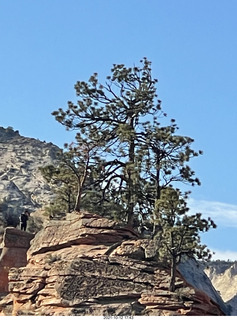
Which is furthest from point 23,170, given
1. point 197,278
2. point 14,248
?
point 14,248

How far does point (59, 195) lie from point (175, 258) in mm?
11841

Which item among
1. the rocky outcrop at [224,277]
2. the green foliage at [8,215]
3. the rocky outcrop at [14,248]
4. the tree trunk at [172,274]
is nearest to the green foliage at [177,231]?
the tree trunk at [172,274]

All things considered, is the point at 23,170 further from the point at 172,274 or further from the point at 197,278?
the point at 172,274

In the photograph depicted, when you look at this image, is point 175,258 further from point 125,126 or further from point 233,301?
point 233,301

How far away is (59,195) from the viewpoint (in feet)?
117

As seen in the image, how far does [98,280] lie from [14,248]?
1095cm

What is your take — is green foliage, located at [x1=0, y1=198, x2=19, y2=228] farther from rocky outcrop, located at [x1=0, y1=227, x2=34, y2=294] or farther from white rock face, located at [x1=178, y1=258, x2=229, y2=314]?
white rock face, located at [x1=178, y1=258, x2=229, y2=314]

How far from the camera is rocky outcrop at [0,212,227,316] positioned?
23.8 metres

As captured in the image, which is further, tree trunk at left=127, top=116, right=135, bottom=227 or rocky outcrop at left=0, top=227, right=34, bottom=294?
rocky outcrop at left=0, top=227, right=34, bottom=294

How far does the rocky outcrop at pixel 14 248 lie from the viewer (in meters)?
34.5

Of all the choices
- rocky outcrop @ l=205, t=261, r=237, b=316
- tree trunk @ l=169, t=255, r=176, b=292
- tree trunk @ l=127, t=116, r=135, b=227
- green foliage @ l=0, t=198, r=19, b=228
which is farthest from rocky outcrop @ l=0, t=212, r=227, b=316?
rocky outcrop @ l=205, t=261, r=237, b=316

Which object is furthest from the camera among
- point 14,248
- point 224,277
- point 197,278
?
point 224,277

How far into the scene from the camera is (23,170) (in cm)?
7512

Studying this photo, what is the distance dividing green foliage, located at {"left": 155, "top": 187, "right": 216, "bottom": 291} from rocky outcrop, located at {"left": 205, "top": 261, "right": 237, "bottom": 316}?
52.8 metres
